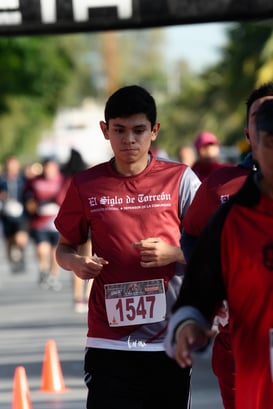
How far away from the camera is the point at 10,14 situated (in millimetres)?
9312

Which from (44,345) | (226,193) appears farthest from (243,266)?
(44,345)

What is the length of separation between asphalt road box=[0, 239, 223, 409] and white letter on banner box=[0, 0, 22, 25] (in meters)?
2.42

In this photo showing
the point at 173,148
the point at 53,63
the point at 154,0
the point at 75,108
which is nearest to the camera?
the point at 154,0

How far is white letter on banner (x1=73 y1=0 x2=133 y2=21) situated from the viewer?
30.1ft

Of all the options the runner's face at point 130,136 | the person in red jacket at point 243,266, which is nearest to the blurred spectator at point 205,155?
the runner's face at point 130,136

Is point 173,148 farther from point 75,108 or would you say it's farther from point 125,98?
point 125,98

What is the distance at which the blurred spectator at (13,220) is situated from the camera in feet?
84.2

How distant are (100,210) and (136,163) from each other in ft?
0.92

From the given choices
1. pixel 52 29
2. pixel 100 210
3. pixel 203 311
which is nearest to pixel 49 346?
pixel 52 29

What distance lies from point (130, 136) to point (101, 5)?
8.83 ft

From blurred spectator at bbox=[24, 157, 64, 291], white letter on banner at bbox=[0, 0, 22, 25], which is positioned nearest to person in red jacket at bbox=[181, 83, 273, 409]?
white letter on banner at bbox=[0, 0, 22, 25]

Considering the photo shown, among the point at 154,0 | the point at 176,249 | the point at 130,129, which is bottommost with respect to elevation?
the point at 176,249

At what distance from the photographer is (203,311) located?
454 cm

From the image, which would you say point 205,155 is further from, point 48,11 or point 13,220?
point 13,220
